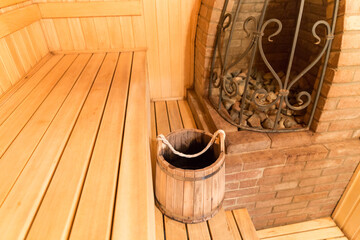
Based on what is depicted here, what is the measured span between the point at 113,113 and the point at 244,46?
1409 mm

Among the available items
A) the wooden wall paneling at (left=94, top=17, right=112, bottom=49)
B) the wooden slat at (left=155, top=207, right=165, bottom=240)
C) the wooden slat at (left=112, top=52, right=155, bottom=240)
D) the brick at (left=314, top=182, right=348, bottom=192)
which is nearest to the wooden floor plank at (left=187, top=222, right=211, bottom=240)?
the wooden slat at (left=155, top=207, right=165, bottom=240)

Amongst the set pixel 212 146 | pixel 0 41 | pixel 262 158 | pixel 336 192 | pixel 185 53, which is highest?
pixel 0 41

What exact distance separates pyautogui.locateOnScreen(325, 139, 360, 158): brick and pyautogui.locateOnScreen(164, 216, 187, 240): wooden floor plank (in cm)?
110

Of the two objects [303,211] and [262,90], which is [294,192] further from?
[262,90]

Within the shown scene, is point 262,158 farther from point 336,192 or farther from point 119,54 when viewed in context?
point 119,54

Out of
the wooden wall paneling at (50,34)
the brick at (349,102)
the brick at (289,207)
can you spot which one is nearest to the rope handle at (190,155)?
the brick at (349,102)

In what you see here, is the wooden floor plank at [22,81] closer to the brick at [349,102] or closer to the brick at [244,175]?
the brick at [244,175]

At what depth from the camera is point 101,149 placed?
107 cm

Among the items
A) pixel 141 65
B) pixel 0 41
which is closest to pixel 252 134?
pixel 141 65

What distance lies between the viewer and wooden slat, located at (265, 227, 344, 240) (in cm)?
187

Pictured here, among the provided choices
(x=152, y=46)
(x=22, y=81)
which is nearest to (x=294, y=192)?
(x=152, y=46)

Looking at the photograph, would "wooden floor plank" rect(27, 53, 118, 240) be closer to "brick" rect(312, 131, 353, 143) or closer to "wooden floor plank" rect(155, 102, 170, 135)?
"wooden floor plank" rect(155, 102, 170, 135)

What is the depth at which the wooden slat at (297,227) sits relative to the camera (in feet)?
6.34

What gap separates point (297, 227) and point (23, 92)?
7.69ft
